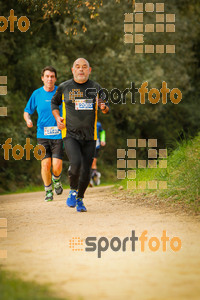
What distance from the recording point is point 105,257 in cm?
548

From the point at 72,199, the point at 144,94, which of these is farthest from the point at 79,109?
the point at 144,94

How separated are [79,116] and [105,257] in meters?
3.42

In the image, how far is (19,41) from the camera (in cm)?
2189

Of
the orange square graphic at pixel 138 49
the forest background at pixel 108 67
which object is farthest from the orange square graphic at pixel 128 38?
the orange square graphic at pixel 138 49

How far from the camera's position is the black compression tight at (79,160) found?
28.2ft

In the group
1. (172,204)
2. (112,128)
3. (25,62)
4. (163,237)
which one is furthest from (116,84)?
(163,237)

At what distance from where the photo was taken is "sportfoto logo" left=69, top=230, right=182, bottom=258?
5.81m

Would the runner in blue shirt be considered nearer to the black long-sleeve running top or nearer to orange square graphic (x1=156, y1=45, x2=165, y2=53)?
the black long-sleeve running top

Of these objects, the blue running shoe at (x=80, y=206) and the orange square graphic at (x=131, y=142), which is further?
the orange square graphic at (x=131, y=142)

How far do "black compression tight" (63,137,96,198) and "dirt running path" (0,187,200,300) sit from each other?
0.45 metres

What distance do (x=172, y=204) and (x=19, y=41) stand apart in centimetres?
1447

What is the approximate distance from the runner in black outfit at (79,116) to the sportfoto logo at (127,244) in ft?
7.89

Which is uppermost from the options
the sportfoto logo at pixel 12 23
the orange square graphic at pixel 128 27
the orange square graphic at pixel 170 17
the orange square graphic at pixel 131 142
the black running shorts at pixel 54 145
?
the orange square graphic at pixel 170 17

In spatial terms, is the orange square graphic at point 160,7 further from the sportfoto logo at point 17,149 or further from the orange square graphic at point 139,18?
the sportfoto logo at point 17,149
